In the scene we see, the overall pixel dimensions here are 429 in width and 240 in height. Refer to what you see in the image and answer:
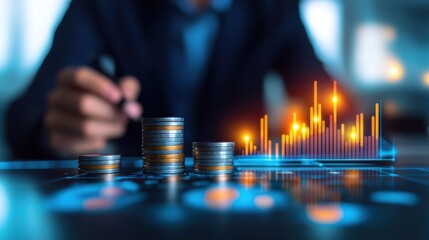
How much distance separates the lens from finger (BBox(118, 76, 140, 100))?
1991mm

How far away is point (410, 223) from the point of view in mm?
726

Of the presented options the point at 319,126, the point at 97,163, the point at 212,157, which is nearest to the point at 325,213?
the point at 212,157

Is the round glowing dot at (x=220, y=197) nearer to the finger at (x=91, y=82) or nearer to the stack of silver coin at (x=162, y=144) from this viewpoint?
the stack of silver coin at (x=162, y=144)

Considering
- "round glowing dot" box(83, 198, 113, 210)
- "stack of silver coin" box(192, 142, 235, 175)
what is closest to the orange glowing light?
"round glowing dot" box(83, 198, 113, 210)

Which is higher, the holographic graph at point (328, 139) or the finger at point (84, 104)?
the finger at point (84, 104)

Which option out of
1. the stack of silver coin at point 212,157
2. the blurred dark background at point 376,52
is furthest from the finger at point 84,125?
the blurred dark background at point 376,52

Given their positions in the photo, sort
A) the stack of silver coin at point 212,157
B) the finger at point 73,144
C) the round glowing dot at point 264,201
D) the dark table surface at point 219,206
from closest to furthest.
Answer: the dark table surface at point 219,206
the round glowing dot at point 264,201
the stack of silver coin at point 212,157
the finger at point 73,144

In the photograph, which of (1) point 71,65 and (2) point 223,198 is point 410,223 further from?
(1) point 71,65

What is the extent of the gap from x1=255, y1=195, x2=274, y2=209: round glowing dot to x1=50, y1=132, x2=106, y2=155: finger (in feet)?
3.84

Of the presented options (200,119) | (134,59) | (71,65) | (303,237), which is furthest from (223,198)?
A: (71,65)

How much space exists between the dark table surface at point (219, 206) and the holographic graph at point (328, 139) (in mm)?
334

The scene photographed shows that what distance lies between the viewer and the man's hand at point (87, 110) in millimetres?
1857

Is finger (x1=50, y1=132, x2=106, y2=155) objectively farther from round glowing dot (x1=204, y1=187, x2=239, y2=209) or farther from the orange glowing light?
the orange glowing light

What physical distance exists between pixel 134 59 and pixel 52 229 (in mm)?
1407
